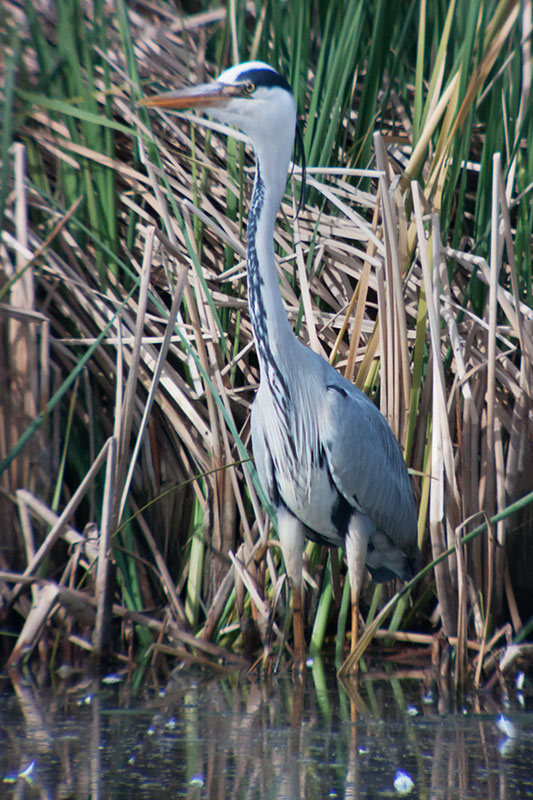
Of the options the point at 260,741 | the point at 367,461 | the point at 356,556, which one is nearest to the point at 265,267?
the point at 367,461

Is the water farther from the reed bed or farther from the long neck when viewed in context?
the long neck

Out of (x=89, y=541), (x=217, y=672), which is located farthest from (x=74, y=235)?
(x=217, y=672)

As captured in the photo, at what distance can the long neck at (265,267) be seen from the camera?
2715 mm

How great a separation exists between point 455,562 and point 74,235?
1932mm

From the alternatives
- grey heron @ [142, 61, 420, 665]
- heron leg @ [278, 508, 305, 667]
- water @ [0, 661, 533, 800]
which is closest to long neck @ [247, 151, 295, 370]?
grey heron @ [142, 61, 420, 665]

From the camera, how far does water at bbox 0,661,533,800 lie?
1974mm

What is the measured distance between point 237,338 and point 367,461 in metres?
0.72

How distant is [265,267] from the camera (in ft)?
8.91


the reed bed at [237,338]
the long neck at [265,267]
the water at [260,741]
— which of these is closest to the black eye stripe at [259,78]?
the long neck at [265,267]

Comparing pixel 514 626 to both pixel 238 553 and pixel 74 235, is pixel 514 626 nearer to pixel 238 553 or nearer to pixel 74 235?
pixel 238 553

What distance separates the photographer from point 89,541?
3.00m

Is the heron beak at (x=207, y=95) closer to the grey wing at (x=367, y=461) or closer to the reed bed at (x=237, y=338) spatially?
the reed bed at (x=237, y=338)

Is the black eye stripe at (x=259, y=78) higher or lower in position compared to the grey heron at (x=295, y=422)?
higher

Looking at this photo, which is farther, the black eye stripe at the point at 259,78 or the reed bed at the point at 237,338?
the reed bed at the point at 237,338
